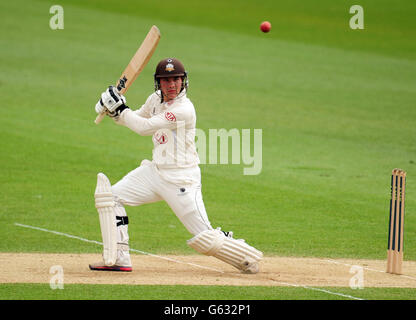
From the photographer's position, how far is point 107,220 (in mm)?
8562

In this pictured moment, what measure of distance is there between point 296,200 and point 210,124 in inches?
234

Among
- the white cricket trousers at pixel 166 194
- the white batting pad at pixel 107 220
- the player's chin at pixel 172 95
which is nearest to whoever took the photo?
the white batting pad at pixel 107 220

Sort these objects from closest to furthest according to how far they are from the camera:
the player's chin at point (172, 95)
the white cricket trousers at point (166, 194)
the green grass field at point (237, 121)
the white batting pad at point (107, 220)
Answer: the white batting pad at point (107, 220) → the white cricket trousers at point (166, 194) → the player's chin at point (172, 95) → the green grass field at point (237, 121)

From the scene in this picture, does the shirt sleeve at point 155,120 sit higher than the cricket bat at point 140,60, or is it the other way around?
the cricket bat at point 140,60

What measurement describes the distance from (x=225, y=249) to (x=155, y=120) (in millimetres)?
A: 1578

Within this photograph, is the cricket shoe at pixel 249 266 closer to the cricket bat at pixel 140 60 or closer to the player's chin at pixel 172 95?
the player's chin at pixel 172 95

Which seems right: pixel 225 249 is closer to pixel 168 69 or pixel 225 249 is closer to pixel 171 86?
pixel 171 86

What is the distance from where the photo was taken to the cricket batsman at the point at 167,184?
857 centimetres

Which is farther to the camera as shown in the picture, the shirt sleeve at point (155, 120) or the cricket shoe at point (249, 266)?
the cricket shoe at point (249, 266)

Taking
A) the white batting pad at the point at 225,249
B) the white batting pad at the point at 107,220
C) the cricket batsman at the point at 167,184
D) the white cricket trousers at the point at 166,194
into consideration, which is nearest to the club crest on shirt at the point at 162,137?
the cricket batsman at the point at 167,184

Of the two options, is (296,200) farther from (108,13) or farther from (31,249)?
(108,13)

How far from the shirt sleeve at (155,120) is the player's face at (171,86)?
0.65ft

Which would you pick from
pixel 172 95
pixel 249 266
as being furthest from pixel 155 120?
pixel 249 266

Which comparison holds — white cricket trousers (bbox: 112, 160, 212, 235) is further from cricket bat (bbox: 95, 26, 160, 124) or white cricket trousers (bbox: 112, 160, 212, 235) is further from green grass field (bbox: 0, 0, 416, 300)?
green grass field (bbox: 0, 0, 416, 300)
